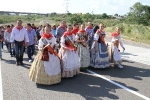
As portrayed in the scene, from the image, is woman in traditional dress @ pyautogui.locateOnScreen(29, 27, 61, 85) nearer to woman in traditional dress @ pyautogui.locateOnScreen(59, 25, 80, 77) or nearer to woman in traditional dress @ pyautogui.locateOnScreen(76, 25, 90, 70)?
woman in traditional dress @ pyautogui.locateOnScreen(59, 25, 80, 77)

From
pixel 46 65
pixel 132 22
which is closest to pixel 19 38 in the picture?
pixel 46 65

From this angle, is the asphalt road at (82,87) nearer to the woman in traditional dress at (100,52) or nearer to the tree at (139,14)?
the woman in traditional dress at (100,52)

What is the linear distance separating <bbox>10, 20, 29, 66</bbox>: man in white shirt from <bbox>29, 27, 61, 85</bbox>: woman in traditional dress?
3.05m

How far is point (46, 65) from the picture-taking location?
21.9 feet

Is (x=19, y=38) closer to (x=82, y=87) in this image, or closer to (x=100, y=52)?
(x=100, y=52)

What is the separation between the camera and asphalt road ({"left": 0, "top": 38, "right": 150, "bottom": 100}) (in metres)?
5.73

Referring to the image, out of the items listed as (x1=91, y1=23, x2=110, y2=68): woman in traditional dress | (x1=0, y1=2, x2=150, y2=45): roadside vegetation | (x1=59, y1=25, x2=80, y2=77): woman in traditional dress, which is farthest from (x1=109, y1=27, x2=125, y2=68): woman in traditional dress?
(x1=0, y1=2, x2=150, y2=45): roadside vegetation

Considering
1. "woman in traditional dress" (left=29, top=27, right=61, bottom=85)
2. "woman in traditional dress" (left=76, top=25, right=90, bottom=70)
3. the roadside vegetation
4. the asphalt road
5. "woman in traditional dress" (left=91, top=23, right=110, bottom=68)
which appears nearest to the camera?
the asphalt road

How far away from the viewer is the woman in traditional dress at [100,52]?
8750mm

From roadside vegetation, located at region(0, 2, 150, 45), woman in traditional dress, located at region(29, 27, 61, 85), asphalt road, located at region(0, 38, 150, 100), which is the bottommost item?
asphalt road, located at region(0, 38, 150, 100)

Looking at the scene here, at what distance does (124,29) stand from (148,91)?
83.0 ft

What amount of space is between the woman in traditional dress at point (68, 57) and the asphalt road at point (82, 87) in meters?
0.28

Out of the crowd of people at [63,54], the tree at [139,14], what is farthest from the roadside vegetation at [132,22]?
the crowd of people at [63,54]

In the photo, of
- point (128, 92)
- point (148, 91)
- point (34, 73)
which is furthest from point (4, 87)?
point (148, 91)
